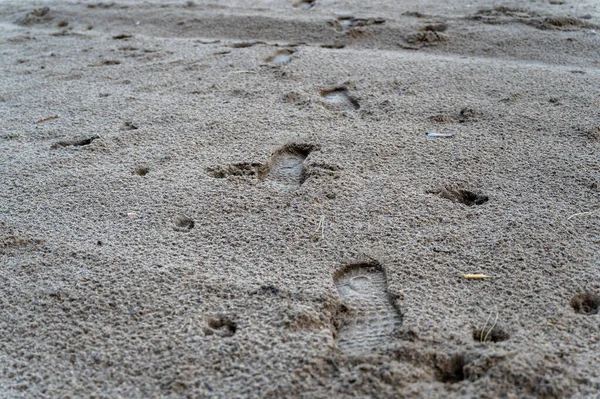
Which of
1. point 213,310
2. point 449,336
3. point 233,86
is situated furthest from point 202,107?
point 449,336

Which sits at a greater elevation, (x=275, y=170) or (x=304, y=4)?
(x=304, y=4)

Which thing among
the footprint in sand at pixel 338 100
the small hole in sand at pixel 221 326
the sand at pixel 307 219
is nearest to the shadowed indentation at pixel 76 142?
the sand at pixel 307 219

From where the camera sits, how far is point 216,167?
226cm

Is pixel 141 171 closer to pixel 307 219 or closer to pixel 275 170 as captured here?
pixel 275 170

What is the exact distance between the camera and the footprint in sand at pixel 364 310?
1.47m

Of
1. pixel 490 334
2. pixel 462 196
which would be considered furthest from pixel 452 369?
pixel 462 196

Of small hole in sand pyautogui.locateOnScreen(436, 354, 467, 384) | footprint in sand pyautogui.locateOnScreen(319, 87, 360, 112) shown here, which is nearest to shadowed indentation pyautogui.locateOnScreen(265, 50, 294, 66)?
footprint in sand pyautogui.locateOnScreen(319, 87, 360, 112)

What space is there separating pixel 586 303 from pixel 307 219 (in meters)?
0.83

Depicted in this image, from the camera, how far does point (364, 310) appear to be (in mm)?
1581

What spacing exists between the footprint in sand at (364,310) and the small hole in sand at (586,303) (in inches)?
18.1

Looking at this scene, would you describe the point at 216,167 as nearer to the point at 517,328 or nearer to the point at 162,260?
the point at 162,260

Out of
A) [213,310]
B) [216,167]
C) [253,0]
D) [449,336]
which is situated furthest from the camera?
[253,0]

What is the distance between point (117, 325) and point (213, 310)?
0.79 ft

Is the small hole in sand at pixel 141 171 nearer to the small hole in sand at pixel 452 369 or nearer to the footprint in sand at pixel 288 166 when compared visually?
the footprint in sand at pixel 288 166
